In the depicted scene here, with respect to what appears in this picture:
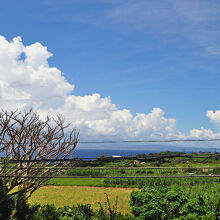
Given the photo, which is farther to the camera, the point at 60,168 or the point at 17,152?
the point at 60,168

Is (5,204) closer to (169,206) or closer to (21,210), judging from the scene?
(21,210)

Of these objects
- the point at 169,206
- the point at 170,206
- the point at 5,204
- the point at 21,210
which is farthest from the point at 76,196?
the point at 170,206

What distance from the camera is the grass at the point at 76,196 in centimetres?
2528

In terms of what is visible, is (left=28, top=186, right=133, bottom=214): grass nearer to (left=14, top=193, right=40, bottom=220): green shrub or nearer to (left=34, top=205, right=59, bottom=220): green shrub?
(left=34, top=205, right=59, bottom=220): green shrub

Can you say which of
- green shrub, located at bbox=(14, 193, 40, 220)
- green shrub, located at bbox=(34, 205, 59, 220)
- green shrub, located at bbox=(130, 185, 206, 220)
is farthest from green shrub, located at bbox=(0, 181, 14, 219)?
green shrub, located at bbox=(130, 185, 206, 220)

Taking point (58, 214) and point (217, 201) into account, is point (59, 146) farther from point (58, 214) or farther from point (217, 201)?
point (217, 201)

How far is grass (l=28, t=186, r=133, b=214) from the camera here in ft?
83.0

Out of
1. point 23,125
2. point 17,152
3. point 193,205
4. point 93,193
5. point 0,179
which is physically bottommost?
point 93,193

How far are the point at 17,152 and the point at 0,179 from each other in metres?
1.51

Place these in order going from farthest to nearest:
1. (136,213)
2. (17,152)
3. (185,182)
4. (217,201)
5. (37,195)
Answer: (185,182), (37,195), (217,201), (136,213), (17,152)

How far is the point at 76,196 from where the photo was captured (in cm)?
2945

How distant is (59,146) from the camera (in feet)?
49.1

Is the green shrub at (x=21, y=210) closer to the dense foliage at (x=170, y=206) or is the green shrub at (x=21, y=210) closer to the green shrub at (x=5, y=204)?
the green shrub at (x=5, y=204)

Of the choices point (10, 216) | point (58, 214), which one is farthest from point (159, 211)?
point (10, 216)
